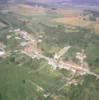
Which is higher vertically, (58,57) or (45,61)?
(45,61)

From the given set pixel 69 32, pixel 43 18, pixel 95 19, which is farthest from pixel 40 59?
pixel 95 19

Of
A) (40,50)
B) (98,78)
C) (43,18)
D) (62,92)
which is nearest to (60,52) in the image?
(40,50)

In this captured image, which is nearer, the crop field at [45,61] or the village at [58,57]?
the crop field at [45,61]

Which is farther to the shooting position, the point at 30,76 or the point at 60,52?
the point at 60,52

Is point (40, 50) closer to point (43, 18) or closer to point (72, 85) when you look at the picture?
point (72, 85)

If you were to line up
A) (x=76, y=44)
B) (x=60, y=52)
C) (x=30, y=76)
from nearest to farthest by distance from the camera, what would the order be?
(x=30, y=76) < (x=60, y=52) < (x=76, y=44)

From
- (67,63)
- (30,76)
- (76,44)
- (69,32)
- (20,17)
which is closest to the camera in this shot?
(30,76)

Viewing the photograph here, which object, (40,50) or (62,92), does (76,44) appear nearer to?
(40,50)

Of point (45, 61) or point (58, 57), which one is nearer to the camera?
point (45, 61)

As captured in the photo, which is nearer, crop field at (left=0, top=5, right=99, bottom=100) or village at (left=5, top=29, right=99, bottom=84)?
crop field at (left=0, top=5, right=99, bottom=100)
